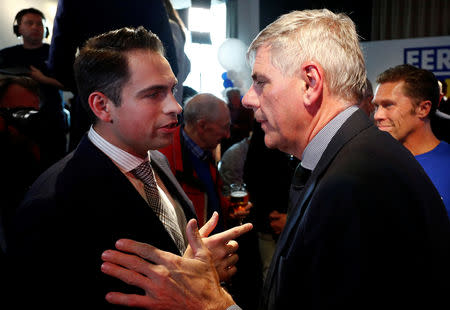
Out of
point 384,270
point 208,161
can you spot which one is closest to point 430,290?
point 384,270

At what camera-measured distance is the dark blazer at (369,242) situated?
83cm

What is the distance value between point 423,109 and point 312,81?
1489 millimetres

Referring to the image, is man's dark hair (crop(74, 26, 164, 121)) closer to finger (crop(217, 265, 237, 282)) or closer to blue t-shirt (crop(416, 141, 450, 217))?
finger (crop(217, 265, 237, 282))

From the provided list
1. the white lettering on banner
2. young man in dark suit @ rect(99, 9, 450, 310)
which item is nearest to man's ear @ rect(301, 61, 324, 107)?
young man in dark suit @ rect(99, 9, 450, 310)

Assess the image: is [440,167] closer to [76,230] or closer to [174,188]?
[174,188]

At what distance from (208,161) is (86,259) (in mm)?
1709

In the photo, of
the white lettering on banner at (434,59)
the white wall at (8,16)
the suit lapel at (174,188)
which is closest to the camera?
the suit lapel at (174,188)

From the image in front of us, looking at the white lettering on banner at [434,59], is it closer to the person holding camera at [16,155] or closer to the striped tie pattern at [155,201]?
the striped tie pattern at [155,201]

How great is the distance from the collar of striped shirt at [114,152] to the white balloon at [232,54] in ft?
26.0

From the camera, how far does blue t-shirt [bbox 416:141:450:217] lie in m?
1.93

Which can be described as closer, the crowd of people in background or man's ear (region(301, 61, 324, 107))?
the crowd of people in background

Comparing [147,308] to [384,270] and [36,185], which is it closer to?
[36,185]

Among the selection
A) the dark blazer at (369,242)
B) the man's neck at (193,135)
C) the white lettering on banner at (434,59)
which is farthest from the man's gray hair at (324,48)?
the white lettering on banner at (434,59)

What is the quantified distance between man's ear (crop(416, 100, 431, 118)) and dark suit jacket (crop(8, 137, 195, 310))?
1891 millimetres
